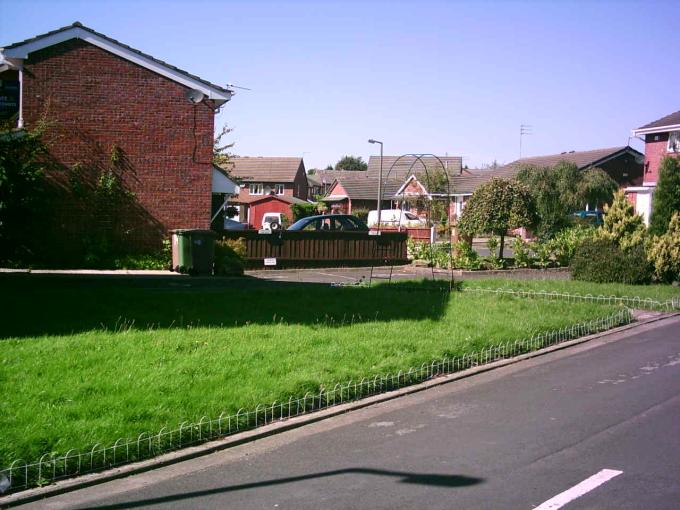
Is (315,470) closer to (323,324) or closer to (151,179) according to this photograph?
(323,324)

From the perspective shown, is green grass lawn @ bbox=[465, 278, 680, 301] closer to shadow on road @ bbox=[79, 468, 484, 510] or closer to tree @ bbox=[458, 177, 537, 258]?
tree @ bbox=[458, 177, 537, 258]

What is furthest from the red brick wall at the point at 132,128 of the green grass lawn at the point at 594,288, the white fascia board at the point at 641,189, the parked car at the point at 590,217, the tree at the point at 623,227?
the parked car at the point at 590,217

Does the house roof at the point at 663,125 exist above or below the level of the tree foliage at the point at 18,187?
above

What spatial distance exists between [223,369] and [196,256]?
1135cm

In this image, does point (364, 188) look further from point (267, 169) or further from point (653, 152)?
point (653, 152)

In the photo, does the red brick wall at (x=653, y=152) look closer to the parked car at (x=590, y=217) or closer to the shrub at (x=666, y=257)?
the parked car at (x=590, y=217)

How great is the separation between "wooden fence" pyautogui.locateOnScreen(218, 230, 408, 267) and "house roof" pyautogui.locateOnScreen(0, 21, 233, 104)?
14.6 feet

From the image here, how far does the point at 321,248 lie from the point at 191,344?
16224 mm

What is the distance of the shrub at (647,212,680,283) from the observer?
20.9 metres

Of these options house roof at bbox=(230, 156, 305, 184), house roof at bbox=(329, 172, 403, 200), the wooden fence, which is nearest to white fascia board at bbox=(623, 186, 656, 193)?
the wooden fence

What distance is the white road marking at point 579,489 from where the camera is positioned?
5.70 meters

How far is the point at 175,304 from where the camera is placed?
13.3 m

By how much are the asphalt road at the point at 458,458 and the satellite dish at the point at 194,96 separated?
14.6 m

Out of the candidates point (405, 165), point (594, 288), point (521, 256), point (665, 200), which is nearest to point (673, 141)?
point (665, 200)
